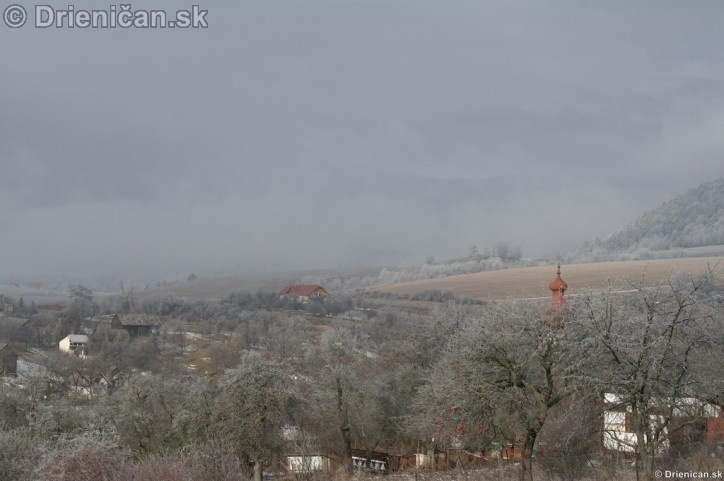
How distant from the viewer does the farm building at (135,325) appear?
117m

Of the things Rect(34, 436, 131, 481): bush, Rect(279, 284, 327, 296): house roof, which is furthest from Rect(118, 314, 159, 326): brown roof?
Rect(34, 436, 131, 481): bush

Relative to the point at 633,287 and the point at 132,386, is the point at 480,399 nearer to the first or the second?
the point at 633,287

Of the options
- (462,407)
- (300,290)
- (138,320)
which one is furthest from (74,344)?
(462,407)

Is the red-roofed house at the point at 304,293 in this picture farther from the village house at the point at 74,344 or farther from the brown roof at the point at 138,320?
the village house at the point at 74,344

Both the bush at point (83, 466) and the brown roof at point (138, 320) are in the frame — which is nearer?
the bush at point (83, 466)

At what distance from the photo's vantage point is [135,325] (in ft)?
391

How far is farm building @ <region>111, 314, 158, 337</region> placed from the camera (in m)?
117

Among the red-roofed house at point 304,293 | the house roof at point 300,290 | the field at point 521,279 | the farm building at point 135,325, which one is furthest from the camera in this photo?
the house roof at point 300,290

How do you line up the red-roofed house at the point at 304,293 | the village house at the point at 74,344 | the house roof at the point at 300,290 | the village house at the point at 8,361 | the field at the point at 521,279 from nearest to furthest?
the village house at the point at 8,361
the village house at the point at 74,344
the field at the point at 521,279
the red-roofed house at the point at 304,293
the house roof at the point at 300,290

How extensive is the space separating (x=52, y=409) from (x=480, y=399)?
25.0m

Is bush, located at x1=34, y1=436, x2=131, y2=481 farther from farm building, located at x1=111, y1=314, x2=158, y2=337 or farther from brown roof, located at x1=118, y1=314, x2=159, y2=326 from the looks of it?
brown roof, located at x1=118, y1=314, x2=159, y2=326

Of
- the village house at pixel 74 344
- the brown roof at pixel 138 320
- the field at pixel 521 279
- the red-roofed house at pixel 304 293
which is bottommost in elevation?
the village house at pixel 74 344

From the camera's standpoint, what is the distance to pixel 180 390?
1442 inches

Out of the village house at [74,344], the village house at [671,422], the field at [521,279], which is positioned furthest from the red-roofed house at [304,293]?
the village house at [671,422]
